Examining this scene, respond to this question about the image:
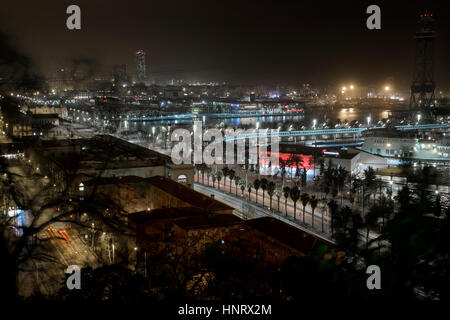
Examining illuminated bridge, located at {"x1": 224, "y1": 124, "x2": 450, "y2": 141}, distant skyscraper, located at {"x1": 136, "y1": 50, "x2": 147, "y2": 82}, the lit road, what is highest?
distant skyscraper, located at {"x1": 136, "y1": 50, "x2": 147, "y2": 82}

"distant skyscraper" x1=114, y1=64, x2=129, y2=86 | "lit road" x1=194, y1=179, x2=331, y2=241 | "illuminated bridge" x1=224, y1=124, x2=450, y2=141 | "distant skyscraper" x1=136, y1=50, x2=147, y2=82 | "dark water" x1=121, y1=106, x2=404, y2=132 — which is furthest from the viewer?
"distant skyscraper" x1=136, y1=50, x2=147, y2=82

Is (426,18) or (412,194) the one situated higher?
(426,18)

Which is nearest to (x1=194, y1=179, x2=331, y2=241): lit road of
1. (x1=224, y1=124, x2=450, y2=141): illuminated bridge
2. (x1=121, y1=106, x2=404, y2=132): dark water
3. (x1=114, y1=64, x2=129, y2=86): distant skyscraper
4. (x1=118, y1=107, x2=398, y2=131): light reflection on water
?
(x1=114, y1=64, x2=129, y2=86): distant skyscraper

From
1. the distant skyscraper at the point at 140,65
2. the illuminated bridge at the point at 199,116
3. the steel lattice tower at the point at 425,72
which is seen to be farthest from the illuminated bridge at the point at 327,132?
the distant skyscraper at the point at 140,65

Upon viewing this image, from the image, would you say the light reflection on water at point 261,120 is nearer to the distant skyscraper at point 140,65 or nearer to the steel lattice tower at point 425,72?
the steel lattice tower at point 425,72

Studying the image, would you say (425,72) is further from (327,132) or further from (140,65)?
(140,65)

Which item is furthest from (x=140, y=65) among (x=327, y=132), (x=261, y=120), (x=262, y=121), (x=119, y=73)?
(x=119, y=73)

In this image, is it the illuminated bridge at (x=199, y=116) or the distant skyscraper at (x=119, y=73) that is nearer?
the distant skyscraper at (x=119, y=73)

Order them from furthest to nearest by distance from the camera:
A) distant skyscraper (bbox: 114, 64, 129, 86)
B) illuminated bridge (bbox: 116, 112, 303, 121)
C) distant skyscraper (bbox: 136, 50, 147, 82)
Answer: distant skyscraper (bbox: 136, 50, 147, 82), illuminated bridge (bbox: 116, 112, 303, 121), distant skyscraper (bbox: 114, 64, 129, 86)

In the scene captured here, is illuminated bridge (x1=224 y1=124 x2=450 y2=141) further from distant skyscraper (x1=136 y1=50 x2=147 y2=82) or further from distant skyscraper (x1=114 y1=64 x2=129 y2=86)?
distant skyscraper (x1=136 y1=50 x2=147 y2=82)
